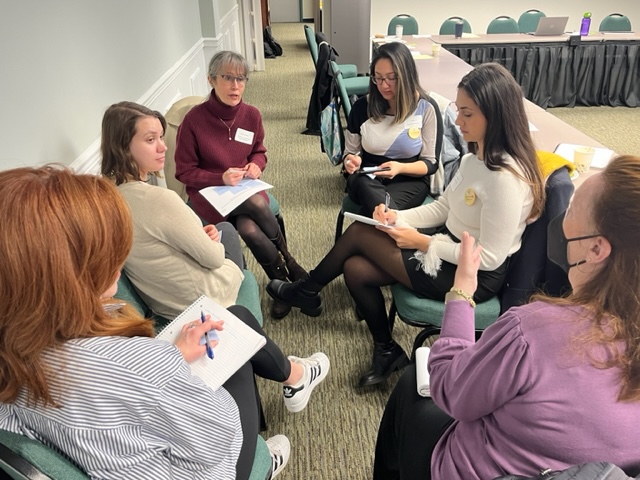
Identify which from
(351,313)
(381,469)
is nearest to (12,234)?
(381,469)

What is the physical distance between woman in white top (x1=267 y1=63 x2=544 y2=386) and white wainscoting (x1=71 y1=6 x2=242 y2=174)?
1.06 metres

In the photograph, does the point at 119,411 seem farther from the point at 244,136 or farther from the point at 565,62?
the point at 565,62

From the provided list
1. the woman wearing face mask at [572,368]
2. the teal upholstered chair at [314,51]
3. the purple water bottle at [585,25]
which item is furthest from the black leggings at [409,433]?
the purple water bottle at [585,25]

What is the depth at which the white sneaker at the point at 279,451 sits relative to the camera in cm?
165

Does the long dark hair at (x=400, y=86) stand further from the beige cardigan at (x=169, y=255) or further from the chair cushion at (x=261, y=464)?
the chair cushion at (x=261, y=464)

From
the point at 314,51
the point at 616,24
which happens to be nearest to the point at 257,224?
the point at 314,51

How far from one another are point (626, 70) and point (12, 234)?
A: 6.79 metres

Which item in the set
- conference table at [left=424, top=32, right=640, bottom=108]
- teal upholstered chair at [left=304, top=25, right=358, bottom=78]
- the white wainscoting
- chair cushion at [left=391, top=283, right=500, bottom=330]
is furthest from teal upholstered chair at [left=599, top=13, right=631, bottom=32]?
chair cushion at [left=391, top=283, right=500, bottom=330]

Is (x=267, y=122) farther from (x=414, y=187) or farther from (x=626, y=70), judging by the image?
(x=626, y=70)

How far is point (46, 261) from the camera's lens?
0.77 metres

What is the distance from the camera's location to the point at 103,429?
2.70 feet

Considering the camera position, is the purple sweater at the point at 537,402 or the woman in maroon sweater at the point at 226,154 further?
the woman in maroon sweater at the point at 226,154

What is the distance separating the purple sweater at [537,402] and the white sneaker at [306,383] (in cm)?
85

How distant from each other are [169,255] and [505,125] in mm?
1183
